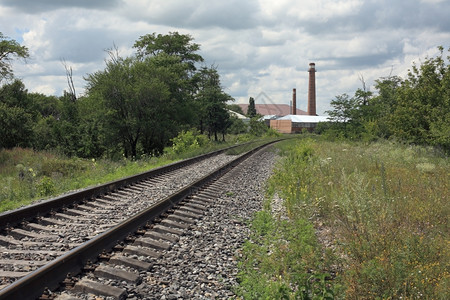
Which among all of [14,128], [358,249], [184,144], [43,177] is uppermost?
[14,128]

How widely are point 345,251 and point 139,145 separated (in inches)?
1143

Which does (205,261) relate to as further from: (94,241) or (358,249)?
(358,249)

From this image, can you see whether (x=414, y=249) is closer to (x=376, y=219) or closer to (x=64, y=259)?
(x=376, y=219)

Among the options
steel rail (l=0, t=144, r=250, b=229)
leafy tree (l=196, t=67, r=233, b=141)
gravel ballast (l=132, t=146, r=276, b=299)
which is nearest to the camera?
gravel ballast (l=132, t=146, r=276, b=299)

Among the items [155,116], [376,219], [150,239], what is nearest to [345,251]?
[376,219]

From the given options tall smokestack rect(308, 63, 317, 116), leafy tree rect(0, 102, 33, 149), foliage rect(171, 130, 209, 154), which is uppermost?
tall smokestack rect(308, 63, 317, 116)

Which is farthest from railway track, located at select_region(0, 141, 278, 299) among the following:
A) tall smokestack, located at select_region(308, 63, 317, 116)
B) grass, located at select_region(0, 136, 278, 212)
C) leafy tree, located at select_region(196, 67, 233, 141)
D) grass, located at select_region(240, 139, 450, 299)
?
tall smokestack, located at select_region(308, 63, 317, 116)

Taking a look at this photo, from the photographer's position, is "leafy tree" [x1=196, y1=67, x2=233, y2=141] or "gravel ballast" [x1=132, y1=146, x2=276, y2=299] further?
"leafy tree" [x1=196, y1=67, x2=233, y2=141]

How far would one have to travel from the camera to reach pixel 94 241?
5.07 meters

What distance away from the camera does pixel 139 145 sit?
33.0 m

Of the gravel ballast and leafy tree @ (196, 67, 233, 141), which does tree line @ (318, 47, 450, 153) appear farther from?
leafy tree @ (196, 67, 233, 141)

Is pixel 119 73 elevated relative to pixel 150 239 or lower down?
elevated

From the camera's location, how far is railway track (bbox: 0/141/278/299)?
4129 mm

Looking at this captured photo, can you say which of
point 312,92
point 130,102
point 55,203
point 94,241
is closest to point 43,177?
point 55,203
